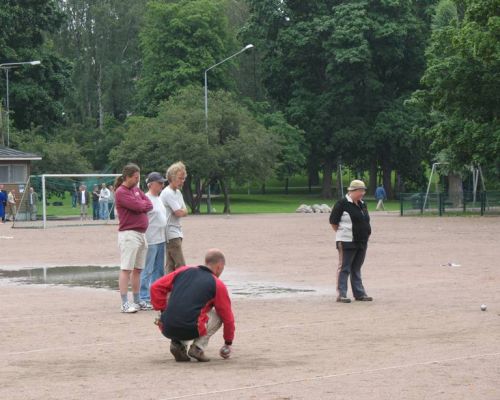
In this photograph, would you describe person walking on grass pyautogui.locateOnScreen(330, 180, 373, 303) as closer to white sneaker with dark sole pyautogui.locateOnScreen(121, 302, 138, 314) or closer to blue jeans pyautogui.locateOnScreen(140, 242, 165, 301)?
blue jeans pyautogui.locateOnScreen(140, 242, 165, 301)

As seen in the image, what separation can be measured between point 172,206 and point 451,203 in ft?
127

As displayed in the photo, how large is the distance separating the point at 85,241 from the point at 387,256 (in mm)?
11801

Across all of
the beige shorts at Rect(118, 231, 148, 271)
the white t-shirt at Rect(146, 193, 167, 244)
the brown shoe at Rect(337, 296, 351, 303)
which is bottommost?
the brown shoe at Rect(337, 296, 351, 303)

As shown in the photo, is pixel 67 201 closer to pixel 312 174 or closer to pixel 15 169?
pixel 15 169

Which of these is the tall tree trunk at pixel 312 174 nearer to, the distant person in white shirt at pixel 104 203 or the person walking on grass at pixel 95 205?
the person walking on grass at pixel 95 205

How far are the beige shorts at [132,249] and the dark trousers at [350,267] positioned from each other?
2.73 meters

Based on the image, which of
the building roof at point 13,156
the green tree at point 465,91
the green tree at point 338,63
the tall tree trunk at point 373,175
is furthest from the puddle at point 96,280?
the tall tree trunk at point 373,175

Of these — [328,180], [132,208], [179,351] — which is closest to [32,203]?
[132,208]

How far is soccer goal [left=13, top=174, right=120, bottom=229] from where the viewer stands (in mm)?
47556

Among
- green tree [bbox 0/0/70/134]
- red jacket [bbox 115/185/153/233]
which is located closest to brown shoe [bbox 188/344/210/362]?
red jacket [bbox 115/185/153/233]

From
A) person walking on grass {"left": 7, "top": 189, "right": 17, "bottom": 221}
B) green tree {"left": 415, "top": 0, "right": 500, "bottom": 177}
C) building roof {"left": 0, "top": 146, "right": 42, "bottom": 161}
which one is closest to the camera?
→ green tree {"left": 415, "top": 0, "right": 500, "bottom": 177}

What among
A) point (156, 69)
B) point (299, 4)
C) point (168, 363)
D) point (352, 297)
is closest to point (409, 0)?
point (299, 4)

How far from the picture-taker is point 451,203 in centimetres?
5203

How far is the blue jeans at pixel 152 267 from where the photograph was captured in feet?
48.3
